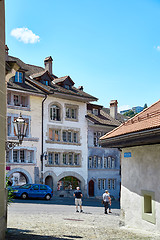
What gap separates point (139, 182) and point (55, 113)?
1325 inches

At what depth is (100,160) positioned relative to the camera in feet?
166

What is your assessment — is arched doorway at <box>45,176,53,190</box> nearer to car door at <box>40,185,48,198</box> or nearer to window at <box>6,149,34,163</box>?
window at <box>6,149,34,163</box>

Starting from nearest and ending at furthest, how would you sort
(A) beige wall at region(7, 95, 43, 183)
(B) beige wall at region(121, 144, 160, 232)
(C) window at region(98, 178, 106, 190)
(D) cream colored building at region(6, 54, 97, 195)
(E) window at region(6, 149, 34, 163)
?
(B) beige wall at region(121, 144, 160, 232) < (E) window at region(6, 149, 34, 163) < (D) cream colored building at region(6, 54, 97, 195) < (A) beige wall at region(7, 95, 43, 183) < (C) window at region(98, 178, 106, 190)

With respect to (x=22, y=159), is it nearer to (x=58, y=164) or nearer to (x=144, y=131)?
(x=58, y=164)

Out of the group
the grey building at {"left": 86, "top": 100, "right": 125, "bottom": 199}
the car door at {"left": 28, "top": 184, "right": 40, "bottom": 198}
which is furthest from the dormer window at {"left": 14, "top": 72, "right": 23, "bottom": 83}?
the car door at {"left": 28, "top": 184, "right": 40, "bottom": 198}

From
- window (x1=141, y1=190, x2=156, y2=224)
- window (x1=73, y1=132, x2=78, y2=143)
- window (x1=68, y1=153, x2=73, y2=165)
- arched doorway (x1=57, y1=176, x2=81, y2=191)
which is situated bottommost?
arched doorway (x1=57, y1=176, x2=81, y2=191)

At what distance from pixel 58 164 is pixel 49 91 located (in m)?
8.20

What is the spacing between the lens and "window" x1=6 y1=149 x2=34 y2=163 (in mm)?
40428

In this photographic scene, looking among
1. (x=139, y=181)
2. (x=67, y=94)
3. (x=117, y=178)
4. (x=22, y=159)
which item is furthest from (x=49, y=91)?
(x=139, y=181)

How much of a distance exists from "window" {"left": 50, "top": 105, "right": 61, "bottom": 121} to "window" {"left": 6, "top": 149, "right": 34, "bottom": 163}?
5.08 m

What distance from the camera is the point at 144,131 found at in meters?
10.2

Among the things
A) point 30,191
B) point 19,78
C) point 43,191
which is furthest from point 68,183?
point 19,78

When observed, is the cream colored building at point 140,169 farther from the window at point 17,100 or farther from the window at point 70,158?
the window at point 70,158

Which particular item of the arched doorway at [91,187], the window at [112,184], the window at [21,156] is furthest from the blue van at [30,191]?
the window at [112,184]
